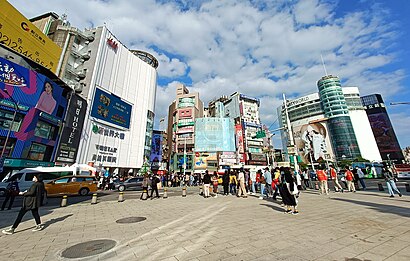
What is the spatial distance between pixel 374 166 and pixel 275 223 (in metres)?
36.9

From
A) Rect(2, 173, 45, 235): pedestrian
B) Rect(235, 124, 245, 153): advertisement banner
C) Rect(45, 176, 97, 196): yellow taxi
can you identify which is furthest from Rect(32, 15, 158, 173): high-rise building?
Rect(2, 173, 45, 235): pedestrian

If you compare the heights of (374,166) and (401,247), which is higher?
(374,166)

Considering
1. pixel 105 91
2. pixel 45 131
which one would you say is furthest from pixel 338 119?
pixel 45 131

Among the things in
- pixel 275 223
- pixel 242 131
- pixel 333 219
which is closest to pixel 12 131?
pixel 275 223

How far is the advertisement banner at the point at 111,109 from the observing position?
4240 centimetres

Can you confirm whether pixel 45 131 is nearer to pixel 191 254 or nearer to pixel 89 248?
pixel 89 248

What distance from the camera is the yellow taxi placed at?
50.5 ft

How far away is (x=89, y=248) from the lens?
447 cm

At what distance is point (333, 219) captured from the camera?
20.5 ft

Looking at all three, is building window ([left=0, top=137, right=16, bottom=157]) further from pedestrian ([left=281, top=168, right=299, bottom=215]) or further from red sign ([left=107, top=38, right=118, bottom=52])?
red sign ([left=107, top=38, right=118, bottom=52])

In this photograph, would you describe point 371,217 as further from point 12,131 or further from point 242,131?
point 242,131

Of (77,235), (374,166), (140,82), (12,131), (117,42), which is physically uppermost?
(117,42)

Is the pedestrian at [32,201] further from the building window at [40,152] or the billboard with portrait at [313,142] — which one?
the billboard with portrait at [313,142]

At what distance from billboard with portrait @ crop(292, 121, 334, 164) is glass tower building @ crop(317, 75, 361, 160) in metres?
2.53
